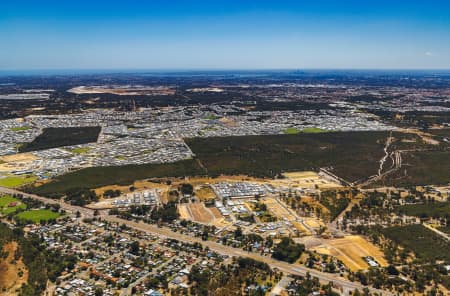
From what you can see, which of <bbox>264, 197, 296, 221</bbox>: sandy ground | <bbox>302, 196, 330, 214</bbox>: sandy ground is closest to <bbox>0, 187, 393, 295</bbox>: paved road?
<bbox>264, 197, 296, 221</bbox>: sandy ground

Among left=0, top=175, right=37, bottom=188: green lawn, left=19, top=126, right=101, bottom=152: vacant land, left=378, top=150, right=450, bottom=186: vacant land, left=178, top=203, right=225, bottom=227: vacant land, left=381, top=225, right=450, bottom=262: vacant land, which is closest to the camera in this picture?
left=381, top=225, right=450, bottom=262: vacant land

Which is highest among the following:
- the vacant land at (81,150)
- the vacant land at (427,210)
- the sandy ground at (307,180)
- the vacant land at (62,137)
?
the vacant land at (62,137)

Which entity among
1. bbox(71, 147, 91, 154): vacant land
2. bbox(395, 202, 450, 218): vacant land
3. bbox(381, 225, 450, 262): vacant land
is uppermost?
bbox(71, 147, 91, 154): vacant land

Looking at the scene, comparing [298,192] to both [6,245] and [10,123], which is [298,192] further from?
[10,123]

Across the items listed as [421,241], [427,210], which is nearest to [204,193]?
[421,241]

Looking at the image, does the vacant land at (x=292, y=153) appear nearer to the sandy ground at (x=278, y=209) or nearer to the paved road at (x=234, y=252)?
the sandy ground at (x=278, y=209)

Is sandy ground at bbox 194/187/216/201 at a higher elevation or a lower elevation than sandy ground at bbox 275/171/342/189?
lower

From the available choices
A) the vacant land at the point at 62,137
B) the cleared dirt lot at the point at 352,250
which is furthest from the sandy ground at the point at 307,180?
the vacant land at the point at 62,137

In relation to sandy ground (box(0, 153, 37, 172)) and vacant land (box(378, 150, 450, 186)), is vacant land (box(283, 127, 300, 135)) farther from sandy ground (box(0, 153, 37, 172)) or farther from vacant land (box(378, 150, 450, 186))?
sandy ground (box(0, 153, 37, 172))
